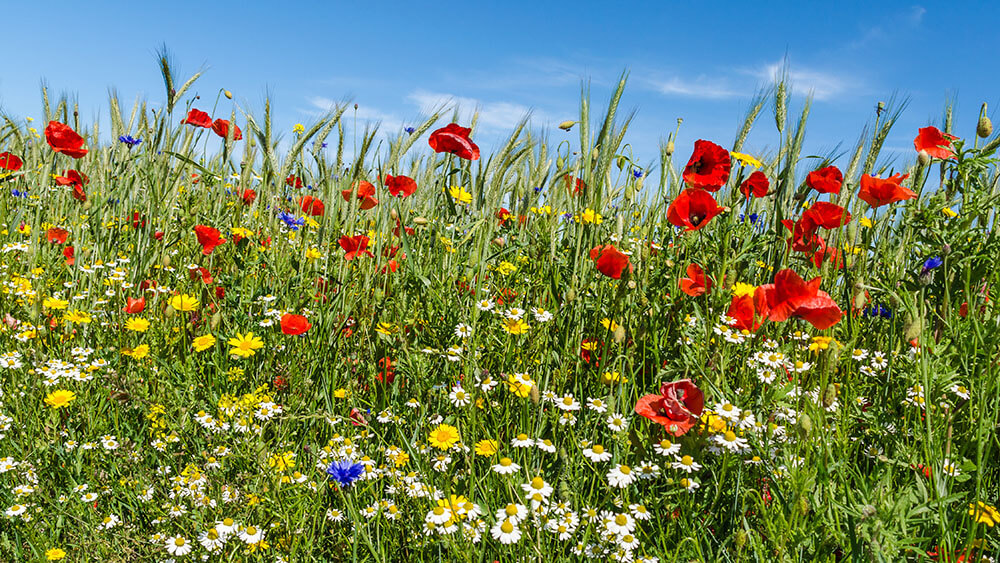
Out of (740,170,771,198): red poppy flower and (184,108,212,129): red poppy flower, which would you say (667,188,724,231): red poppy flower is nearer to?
(740,170,771,198): red poppy flower

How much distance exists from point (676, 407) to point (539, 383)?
53 centimetres

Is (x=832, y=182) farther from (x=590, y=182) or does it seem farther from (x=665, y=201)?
(x=590, y=182)

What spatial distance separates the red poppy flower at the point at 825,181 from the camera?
88.4 inches

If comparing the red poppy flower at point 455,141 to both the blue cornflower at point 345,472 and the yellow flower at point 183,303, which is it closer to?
the yellow flower at point 183,303

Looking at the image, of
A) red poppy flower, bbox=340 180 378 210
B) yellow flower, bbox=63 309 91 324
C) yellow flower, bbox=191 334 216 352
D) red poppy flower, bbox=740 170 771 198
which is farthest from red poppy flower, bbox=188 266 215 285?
red poppy flower, bbox=740 170 771 198

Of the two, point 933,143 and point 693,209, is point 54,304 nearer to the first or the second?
point 693,209

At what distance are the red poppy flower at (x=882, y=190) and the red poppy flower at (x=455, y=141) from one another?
1381 millimetres

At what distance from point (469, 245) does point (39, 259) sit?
2196 millimetres

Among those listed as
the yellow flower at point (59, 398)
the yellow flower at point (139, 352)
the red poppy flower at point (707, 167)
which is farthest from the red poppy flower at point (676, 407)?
the yellow flower at point (59, 398)

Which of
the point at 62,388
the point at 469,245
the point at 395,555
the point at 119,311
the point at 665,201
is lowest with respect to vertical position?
the point at 395,555

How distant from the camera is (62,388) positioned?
7.30 feet

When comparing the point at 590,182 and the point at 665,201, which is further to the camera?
the point at 665,201

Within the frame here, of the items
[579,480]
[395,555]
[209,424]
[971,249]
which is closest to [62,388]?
[209,424]

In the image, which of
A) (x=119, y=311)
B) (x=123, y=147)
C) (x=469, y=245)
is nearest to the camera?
(x=119, y=311)
